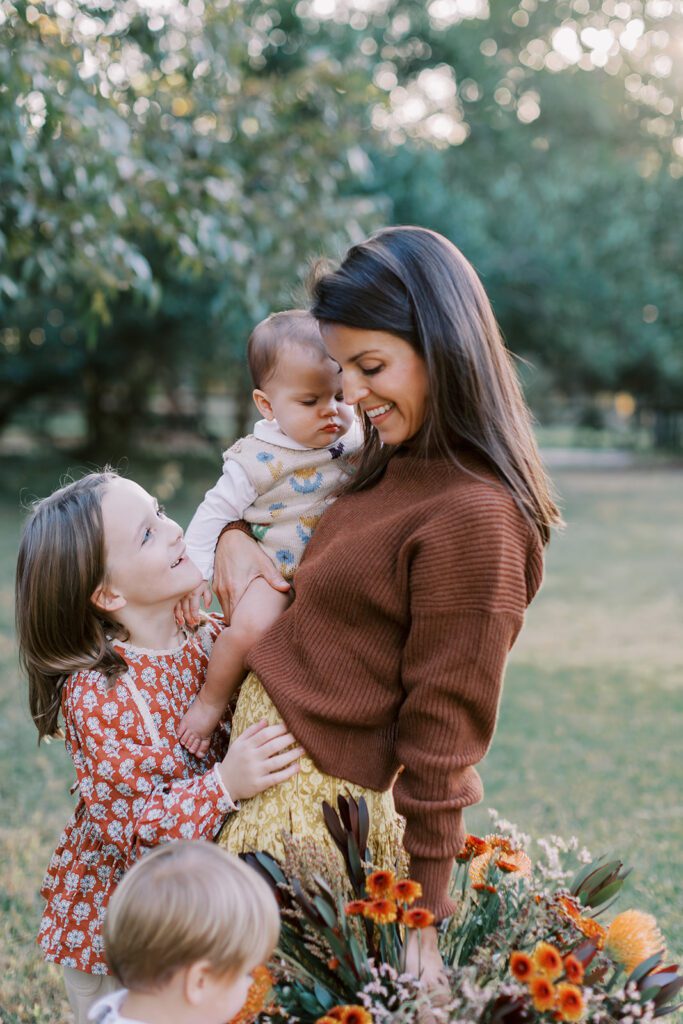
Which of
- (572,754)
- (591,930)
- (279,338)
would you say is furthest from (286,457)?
(572,754)

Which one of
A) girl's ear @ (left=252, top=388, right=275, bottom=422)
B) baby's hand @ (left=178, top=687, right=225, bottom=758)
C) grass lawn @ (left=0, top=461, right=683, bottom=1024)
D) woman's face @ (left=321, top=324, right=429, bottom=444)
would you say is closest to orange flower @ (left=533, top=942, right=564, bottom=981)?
baby's hand @ (left=178, top=687, right=225, bottom=758)

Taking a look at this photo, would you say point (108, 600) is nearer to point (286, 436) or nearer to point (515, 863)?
point (286, 436)

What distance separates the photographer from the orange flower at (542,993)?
1762mm

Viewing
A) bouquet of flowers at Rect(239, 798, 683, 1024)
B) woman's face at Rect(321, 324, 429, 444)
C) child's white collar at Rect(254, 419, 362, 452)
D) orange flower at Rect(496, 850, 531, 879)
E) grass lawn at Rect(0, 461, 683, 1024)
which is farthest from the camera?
grass lawn at Rect(0, 461, 683, 1024)

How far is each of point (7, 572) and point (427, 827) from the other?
395 inches

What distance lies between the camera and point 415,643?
79.6 inches

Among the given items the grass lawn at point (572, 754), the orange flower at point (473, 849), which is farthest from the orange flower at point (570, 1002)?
the grass lawn at point (572, 754)

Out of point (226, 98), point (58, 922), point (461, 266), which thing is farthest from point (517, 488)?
point (226, 98)

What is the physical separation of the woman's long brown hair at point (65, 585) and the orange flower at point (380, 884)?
0.76 metres

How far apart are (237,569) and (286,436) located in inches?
14.5

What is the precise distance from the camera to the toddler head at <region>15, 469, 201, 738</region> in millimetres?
2348

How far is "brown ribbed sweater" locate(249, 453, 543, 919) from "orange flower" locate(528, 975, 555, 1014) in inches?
12.6

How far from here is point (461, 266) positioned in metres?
2.16

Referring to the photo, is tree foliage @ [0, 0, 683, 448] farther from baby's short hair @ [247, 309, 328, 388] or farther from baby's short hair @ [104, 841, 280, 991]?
baby's short hair @ [104, 841, 280, 991]
